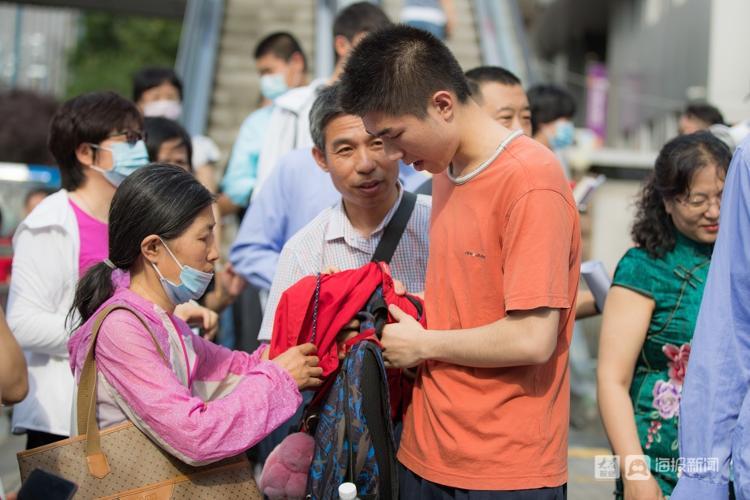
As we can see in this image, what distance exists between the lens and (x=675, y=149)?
352 cm

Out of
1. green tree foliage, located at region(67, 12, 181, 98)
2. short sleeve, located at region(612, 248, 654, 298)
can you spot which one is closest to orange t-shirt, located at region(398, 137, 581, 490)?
short sleeve, located at region(612, 248, 654, 298)

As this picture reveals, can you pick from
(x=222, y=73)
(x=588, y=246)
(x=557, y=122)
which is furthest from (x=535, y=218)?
(x=588, y=246)

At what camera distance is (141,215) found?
9.93 feet

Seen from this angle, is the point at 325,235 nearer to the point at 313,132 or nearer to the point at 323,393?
the point at 313,132

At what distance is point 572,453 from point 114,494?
16.6ft

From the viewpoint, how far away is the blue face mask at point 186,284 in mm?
3025

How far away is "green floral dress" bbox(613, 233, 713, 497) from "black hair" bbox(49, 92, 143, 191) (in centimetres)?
220

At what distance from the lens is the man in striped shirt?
3432mm

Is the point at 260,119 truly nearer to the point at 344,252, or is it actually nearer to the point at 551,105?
the point at 551,105

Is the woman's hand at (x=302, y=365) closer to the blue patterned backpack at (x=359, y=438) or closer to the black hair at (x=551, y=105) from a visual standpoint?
the blue patterned backpack at (x=359, y=438)

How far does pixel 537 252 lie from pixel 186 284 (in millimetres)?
1126
